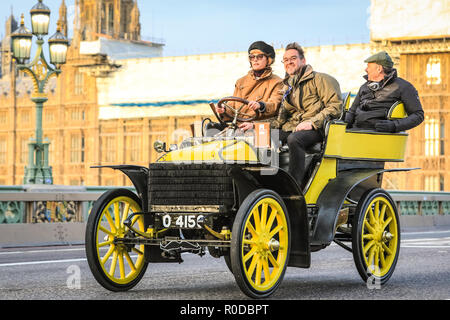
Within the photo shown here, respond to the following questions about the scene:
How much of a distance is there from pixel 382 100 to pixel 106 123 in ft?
190

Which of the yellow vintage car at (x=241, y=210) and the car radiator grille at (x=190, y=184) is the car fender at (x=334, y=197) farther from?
the car radiator grille at (x=190, y=184)

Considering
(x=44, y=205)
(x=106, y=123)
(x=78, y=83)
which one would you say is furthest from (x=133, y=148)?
(x=44, y=205)

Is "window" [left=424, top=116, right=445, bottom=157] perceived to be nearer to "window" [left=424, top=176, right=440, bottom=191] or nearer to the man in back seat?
"window" [left=424, top=176, right=440, bottom=191]

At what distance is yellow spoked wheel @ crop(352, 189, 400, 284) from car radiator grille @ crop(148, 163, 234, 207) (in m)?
1.62

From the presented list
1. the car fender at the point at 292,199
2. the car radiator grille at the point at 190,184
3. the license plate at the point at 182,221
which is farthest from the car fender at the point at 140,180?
the car fender at the point at 292,199

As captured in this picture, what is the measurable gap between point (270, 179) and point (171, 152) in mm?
833

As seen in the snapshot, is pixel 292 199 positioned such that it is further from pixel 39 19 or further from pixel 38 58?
pixel 38 58

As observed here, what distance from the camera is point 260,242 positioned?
6.95 m

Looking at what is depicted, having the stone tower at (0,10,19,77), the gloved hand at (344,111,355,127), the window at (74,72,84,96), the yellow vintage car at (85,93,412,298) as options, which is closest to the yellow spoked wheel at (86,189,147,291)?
the yellow vintage car at (85,93,412,298)

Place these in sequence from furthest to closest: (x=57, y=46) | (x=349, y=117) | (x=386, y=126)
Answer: (x=57, y=46) < (x=349, y=117) < (x=386, y=126)

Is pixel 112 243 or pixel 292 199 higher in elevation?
pixel 292 199

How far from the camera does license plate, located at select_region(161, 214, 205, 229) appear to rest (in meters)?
7.11

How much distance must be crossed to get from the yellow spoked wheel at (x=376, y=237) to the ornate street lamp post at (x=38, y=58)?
1794 cm
